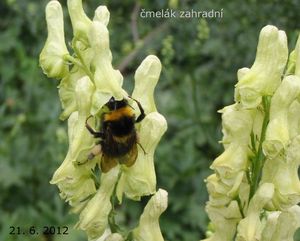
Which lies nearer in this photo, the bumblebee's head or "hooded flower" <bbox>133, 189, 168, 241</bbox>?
the bumblebee's head

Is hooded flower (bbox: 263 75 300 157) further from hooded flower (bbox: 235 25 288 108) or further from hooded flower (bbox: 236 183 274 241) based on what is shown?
hooded flower (bbox: 236 183 274 241)

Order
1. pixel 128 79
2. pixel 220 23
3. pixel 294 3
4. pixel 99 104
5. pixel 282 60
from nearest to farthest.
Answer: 1. pixel 99 104
2. pixel 282 60
3. pixel 294 3
4. pixel 220 23
5. pixel 128 79

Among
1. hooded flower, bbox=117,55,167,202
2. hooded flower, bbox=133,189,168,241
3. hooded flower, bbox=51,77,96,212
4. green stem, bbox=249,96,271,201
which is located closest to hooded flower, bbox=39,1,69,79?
hooded flower, bbox=51,77,96,212

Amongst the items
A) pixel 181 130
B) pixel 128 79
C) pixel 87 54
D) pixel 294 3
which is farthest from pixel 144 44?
pixel 87 54

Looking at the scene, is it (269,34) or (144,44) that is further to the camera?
(144,44)

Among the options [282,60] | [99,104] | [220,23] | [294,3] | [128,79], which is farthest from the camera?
[128,79]

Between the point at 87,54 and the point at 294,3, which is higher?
the point at 294,3

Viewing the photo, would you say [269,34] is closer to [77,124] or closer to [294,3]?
[77,124]
